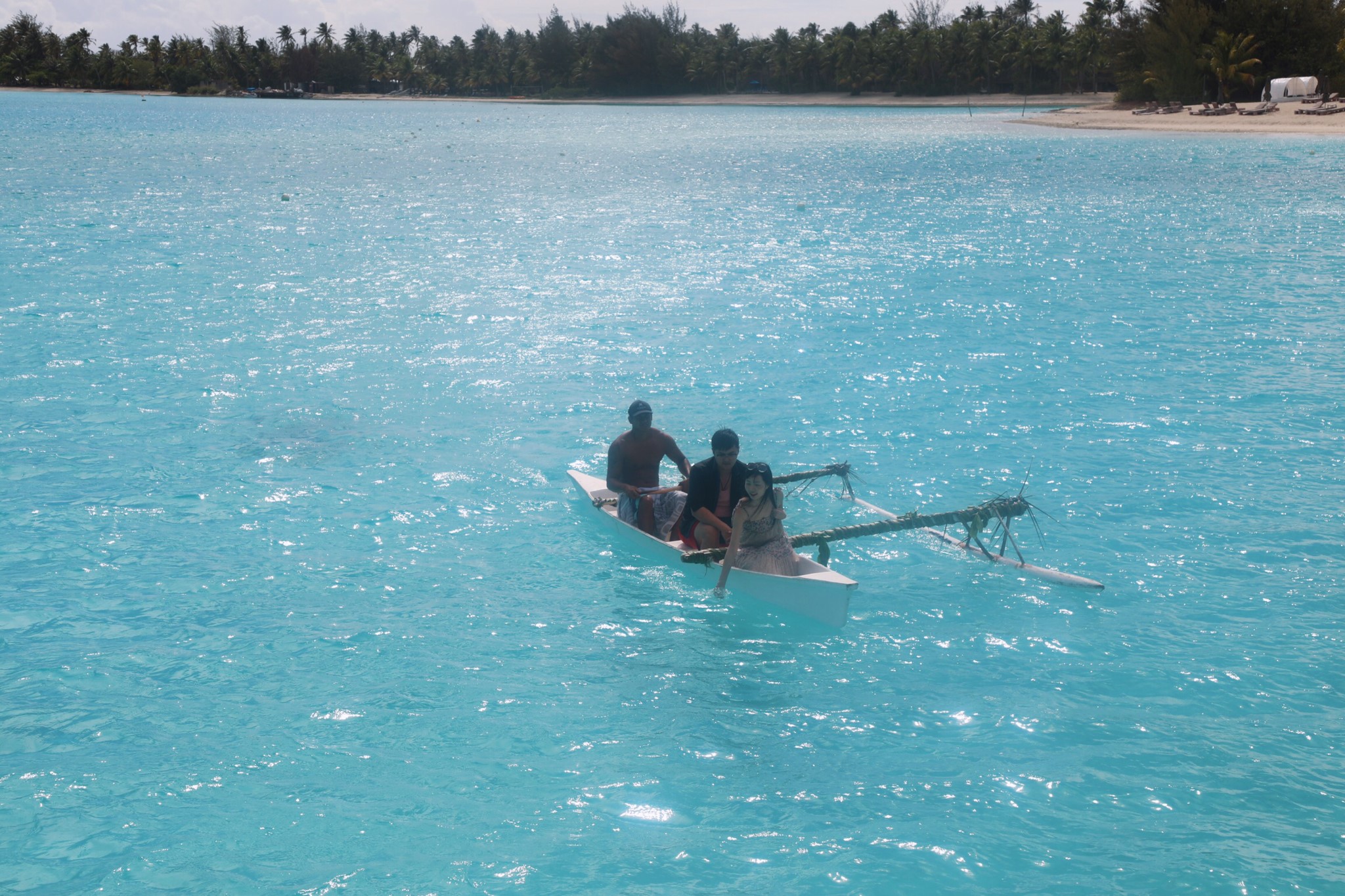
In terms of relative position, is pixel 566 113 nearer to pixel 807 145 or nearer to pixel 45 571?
pixel 807 145

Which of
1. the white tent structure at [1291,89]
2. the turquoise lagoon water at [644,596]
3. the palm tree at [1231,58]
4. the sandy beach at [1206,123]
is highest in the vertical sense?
the palm tree at [1231,58]

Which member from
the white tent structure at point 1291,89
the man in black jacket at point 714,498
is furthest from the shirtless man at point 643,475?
the white tent structure at point 1291,89

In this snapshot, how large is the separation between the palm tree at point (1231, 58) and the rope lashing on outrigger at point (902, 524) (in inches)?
2876

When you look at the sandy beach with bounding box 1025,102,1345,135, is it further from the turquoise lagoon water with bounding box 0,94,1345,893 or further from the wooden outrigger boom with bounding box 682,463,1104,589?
A: the wooden outrigger boom with bounding box 682,463,1104,589

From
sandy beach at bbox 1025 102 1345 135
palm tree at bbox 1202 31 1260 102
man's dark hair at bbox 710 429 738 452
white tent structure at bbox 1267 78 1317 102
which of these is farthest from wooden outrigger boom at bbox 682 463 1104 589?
palm tree at bbox 1202 31 1260 102

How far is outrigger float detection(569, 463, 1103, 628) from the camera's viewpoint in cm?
863

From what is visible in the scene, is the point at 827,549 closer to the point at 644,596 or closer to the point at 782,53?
the point at 644,596

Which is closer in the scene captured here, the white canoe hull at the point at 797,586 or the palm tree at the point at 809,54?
the white canoe hull at the point at 797,586

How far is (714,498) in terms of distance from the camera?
31.1 ft

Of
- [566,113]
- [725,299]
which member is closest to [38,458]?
[725,299]

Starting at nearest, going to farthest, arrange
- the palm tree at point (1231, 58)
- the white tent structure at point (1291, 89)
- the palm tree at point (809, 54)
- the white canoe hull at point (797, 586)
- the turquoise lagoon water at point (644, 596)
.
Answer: the turquoise lagoon water at point (644, 596), the white canoe hull at point (797, 586), the white tent structure at point (1291, 89), the palm tree at point (1231, 58), the palm tree at point (809, 54)

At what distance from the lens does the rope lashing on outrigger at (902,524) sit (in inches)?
360

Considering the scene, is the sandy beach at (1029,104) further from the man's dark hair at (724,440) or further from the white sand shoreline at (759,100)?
the man's dark hair at (724,440)

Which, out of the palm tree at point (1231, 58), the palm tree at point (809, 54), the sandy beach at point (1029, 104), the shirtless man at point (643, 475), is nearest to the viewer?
the shirtless man at point (643, 475)
